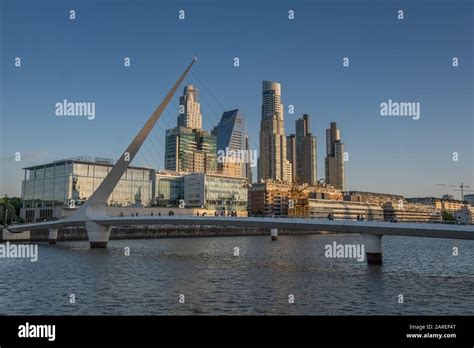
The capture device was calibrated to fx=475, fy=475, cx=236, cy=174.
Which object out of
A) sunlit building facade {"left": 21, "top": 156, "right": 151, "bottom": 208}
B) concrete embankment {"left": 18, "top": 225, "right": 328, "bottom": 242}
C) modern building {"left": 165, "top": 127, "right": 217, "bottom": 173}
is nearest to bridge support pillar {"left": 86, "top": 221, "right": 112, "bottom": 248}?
concrete embankment {"left": 18, "top": 225, "right": 328, "bottom": 242}

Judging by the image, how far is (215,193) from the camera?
136 m

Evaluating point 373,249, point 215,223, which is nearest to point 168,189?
point 215,223

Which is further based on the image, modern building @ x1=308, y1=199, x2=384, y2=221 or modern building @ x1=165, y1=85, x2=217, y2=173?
modern building @ x1=165, y1=85, x2=217, y2=173

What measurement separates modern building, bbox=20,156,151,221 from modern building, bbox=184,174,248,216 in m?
17.8

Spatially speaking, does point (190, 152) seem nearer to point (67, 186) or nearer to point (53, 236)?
point (67, 186)

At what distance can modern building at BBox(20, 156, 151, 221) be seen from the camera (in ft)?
346

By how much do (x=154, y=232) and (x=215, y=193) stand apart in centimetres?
5171

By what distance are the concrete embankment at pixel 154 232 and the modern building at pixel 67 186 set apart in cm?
2513

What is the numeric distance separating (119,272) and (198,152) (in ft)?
548

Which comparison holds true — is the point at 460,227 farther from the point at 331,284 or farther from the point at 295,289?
the point at 295,289

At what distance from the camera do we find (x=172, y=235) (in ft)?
A: 290

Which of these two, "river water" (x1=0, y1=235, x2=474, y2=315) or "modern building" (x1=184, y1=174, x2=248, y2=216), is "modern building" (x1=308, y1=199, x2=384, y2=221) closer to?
"modern building" (x1=184, y1=174, x2=248, y2=216)
